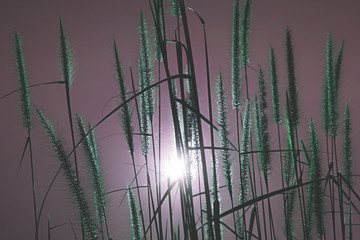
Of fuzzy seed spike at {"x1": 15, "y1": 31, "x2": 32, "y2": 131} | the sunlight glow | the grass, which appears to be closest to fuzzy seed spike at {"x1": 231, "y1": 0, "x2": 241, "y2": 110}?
the grass

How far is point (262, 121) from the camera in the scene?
0.97m

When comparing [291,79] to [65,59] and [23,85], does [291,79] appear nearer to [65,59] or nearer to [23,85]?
[65,59]

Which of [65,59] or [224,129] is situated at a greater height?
[65,59]

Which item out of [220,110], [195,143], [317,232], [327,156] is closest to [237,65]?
[220,110]

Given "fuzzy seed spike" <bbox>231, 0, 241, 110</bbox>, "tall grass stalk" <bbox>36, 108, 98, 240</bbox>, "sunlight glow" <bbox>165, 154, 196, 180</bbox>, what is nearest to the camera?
"sunlight glow" <bbox>165, 154, 196, 180</bbox>

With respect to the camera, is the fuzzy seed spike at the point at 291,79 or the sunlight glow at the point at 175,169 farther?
the fuzzy seed spike at the point at 291,79

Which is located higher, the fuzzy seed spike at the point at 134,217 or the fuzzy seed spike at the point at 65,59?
the fuzzy seed spike at the point at 65,59

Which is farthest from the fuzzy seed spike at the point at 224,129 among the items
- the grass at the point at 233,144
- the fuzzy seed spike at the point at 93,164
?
the fuzzy seed spike at the point at 93,164

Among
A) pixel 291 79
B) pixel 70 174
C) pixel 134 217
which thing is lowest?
pixel 134 217

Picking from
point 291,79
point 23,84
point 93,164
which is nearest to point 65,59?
point 23,84

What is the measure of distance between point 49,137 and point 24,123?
0.22 metres

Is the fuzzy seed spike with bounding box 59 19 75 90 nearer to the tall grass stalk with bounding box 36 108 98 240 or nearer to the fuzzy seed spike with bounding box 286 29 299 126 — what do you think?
the tall grass stalk with bounding box 36 108 98 240

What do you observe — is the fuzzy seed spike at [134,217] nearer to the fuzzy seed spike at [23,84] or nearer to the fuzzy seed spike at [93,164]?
the fuzzy seed spike at [93,164]

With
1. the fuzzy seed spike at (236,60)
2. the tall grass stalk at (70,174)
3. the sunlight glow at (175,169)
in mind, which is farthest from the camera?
the fuzzy seed spike at (236,60)
